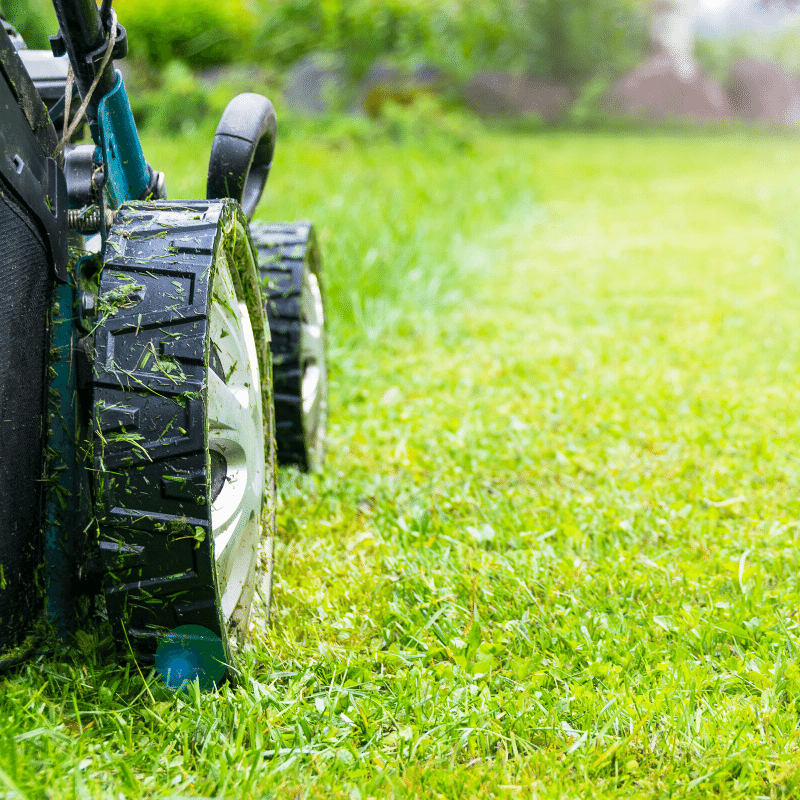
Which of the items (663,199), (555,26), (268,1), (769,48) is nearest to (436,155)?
(663,199)

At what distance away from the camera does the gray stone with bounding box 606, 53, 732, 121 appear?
17.0m

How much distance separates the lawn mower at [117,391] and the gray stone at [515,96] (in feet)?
50.6

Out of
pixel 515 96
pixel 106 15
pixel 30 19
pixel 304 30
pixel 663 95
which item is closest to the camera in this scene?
pixel 106 15

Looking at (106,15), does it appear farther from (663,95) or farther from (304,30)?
(663,95)

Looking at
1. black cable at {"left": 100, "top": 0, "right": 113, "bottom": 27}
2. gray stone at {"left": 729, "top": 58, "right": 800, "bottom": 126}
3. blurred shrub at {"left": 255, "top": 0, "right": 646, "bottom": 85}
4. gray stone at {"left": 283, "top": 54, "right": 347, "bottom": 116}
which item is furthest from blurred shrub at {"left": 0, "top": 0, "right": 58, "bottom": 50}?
gray stone at {"left": 729, "top": 58, "right": 800, "bottom": 126}

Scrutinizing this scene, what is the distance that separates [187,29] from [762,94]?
1438cm

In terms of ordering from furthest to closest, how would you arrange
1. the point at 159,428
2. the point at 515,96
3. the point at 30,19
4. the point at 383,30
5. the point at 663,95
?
the point at 663,95
the point at 515,96
the point at 383,30
the point at 30,19
the point at 159,428

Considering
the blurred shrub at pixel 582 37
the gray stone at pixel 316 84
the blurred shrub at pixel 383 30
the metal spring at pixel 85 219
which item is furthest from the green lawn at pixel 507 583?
the blurred shrub at pixel 582 37

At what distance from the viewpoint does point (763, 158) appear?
37.1 ft

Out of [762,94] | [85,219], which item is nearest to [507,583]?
[85,219]

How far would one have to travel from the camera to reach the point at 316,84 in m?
10.5

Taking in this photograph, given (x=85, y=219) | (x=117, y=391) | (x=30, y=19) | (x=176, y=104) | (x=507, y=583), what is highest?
(x=30, y=19)

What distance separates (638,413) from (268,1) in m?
7.69

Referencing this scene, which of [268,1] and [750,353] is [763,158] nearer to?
[268,1]
